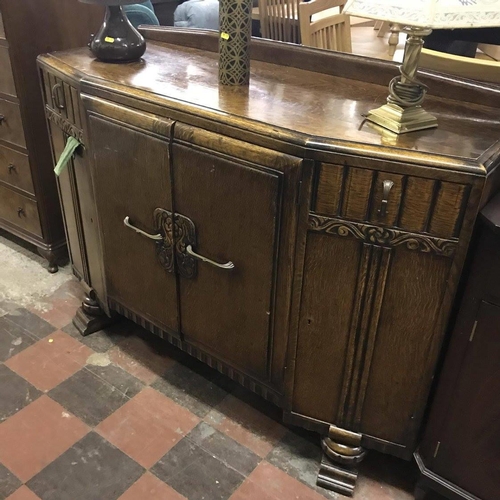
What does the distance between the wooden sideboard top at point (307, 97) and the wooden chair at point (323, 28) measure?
1.80 feet

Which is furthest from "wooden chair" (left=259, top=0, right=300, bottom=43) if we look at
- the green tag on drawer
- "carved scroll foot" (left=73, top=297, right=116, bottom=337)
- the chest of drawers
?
"carved scroll foot" (left=73, top=297, right=116, bottom=337)

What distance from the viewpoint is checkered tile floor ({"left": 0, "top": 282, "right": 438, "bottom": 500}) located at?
1.31m

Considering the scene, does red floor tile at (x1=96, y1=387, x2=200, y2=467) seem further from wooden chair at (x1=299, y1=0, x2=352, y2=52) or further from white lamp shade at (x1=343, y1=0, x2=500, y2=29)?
wooden chair at (x1=299, y1=0, x2=352, y2=52)

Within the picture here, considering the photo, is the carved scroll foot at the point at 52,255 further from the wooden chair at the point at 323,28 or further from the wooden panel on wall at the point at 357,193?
the wooden panel on wall at the point at 357,193

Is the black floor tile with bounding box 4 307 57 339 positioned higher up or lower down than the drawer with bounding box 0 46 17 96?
lower down

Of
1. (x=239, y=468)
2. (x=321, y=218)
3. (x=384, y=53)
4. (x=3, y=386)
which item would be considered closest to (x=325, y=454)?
(x=239, y=468)

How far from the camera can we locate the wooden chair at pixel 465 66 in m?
1.20

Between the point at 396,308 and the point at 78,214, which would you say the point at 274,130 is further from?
the point at 78,214

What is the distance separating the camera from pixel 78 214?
5.41 ft

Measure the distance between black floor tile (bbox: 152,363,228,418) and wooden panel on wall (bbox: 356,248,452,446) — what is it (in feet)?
1.60

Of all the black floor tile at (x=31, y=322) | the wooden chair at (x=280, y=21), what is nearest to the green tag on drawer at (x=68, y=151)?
the black floor tile at (x=31, y=322)

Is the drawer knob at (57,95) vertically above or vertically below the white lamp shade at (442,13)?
below

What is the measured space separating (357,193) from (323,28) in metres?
1.30

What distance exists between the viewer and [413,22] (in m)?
0.87
